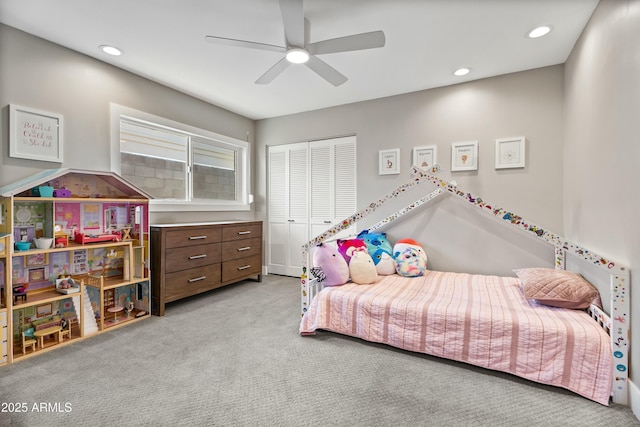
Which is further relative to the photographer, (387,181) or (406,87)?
(387,181)

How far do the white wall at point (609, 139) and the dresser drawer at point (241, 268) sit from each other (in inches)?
139

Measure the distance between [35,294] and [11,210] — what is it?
74 centimetres

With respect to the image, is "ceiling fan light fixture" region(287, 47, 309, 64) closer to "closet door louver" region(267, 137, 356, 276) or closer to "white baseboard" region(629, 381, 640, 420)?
"closet door louver" region(267, 137, 356, 276)

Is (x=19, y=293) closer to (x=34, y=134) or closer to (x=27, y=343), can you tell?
(x=27, y=343)

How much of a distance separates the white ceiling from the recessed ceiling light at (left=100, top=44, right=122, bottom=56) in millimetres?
54

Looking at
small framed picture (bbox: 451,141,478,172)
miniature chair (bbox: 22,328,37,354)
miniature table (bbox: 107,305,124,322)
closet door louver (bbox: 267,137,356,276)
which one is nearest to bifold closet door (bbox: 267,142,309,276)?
closet door louver (bbox: 267,137,356,276)

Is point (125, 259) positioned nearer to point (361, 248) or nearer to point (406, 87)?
point (361, 248)

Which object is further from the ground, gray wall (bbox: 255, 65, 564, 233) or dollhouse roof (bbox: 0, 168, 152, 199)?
gray wall (bbox: 255, 65, 564, 233)

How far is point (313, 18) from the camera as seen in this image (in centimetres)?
217

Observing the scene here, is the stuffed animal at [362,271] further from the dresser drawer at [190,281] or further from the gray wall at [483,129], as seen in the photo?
the dresser drawer at [190,281]

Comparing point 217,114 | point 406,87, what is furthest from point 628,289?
point 217,114

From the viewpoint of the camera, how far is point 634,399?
1.56m

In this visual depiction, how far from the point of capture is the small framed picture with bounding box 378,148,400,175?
3.70 meters

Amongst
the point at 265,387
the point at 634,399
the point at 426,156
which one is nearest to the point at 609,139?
the point at 634,399
